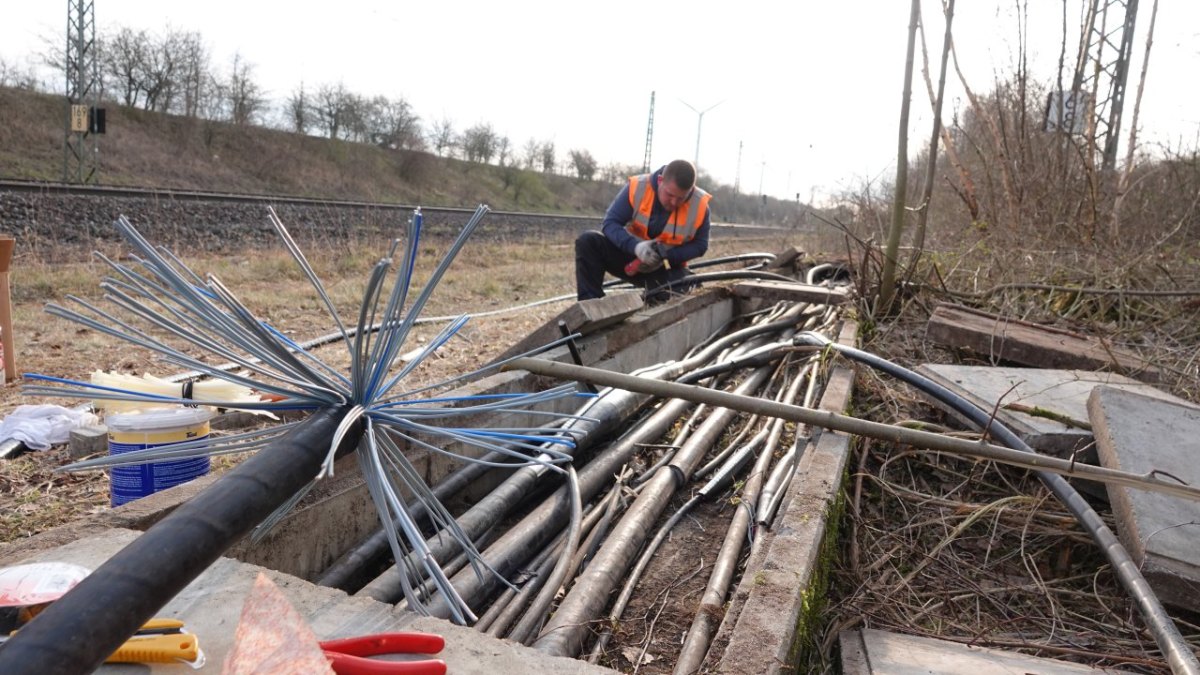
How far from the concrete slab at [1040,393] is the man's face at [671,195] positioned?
10.9 ft

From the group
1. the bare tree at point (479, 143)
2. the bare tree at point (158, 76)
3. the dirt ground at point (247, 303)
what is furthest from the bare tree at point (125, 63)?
the dirt ground at point (247, 303)

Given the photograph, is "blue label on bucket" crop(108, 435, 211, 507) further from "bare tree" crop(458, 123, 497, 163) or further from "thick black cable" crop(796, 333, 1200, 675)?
"bare tree" crop(458, 123, 497, 163)

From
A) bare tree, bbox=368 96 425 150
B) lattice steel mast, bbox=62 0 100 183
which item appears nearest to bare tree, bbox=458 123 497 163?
bare tree, bbox=368 96 425 150

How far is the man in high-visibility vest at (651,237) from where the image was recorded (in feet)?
22.4

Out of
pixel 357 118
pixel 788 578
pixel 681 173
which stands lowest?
pixel 788 578

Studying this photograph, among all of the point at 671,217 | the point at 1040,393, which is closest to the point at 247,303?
the point at 671,217

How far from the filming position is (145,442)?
2281mm

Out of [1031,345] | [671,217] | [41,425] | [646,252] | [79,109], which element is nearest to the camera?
[41,425]

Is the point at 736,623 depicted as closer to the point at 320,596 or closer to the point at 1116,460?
the point at 320,596

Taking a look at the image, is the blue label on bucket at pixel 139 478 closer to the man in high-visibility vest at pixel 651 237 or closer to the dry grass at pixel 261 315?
the dry grass at pixel 261 315

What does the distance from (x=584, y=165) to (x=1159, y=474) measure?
56.6 m

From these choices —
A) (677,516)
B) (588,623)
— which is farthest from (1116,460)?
(588,623)

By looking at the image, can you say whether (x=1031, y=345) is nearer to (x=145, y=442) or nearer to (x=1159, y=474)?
(x=1159, y=474)

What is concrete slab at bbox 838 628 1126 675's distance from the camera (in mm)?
2129
